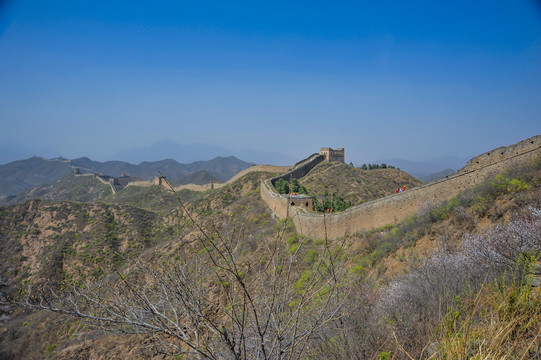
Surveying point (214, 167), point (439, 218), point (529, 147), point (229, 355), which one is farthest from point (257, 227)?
point (214, 167)

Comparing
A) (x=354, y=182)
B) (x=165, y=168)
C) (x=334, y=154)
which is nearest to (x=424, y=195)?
(x=354, y=182)

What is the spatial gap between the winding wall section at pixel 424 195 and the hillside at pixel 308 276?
0.74m

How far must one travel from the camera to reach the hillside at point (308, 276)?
11.0ft

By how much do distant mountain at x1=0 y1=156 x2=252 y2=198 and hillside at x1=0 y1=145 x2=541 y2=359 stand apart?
8336cm

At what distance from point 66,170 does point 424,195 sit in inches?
7022

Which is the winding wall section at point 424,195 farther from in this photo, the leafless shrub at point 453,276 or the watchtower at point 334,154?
the watchtower at point 334,154

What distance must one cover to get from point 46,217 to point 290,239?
3423cm

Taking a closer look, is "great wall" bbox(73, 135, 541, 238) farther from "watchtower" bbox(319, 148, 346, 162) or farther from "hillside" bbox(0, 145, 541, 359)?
"watchtower" bbox(319, 148, 346, 162)

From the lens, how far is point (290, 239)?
17.9 meters

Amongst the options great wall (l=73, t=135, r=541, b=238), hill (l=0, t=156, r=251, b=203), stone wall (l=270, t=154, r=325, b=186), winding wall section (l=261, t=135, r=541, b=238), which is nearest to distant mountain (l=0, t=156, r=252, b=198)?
hill (l=0, t=156, r=251, b=203)

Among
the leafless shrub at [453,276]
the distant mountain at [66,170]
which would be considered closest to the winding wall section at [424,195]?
the leafless shrub at [453,276]

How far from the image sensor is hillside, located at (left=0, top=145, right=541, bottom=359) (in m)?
3.36

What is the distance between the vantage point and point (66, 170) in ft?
510

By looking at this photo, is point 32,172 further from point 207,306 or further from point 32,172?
point 207,306
